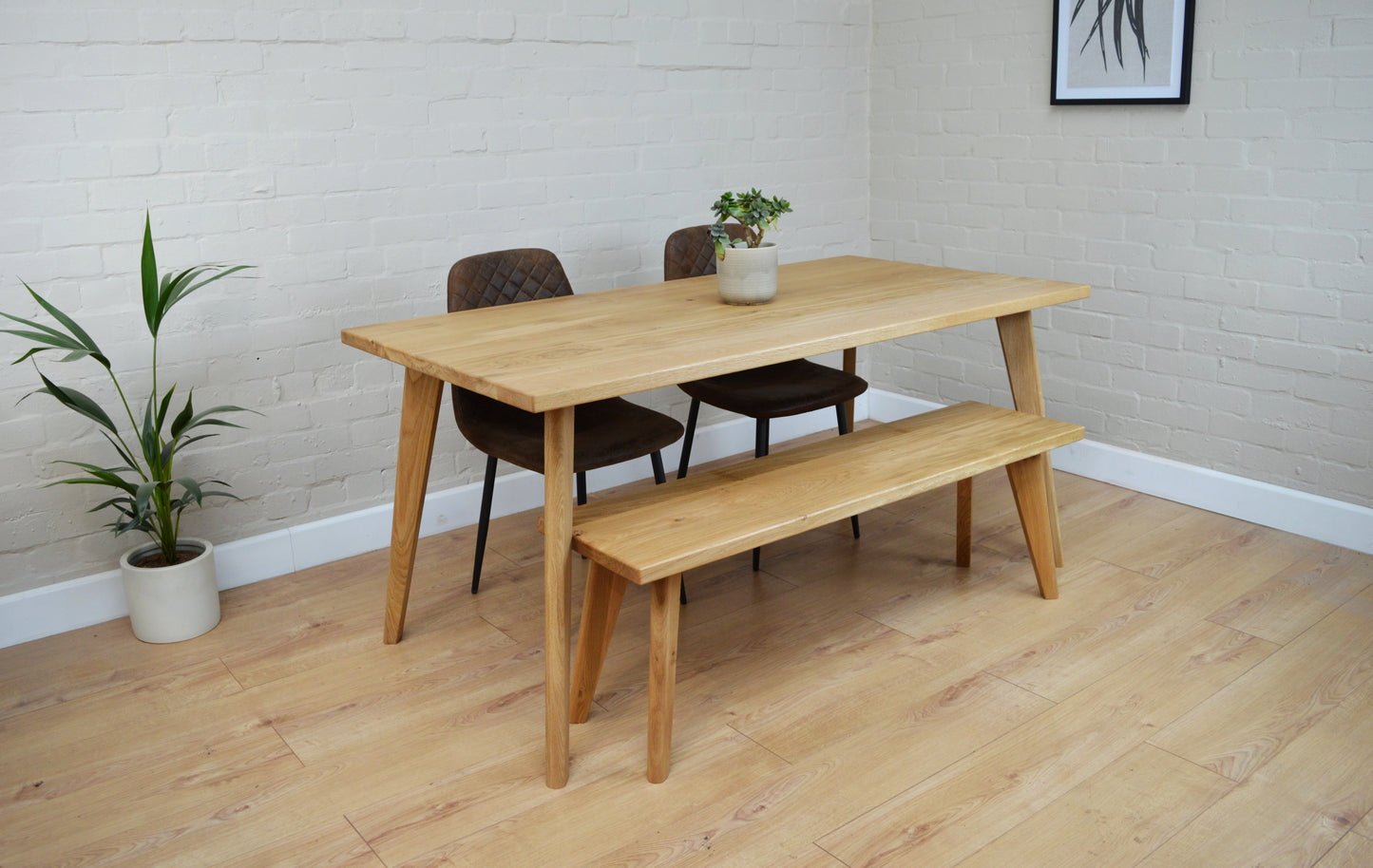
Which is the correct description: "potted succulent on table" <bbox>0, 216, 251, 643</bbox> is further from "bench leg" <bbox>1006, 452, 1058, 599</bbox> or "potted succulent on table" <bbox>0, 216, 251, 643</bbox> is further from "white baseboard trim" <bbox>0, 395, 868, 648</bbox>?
"bench leg" <bbox>1006, 452, 1058, 599</bbox>

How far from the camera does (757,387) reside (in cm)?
312

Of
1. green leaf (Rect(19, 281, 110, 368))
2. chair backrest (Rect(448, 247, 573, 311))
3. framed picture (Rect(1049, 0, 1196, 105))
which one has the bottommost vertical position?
green leaf (Rect(19, 281, 110, 368))

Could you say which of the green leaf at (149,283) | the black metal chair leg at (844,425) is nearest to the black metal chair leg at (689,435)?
the black metal chair leg at (844,425)

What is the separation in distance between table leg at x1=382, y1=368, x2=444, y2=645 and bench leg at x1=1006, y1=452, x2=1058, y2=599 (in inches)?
55.7

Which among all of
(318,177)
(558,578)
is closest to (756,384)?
(558,578)

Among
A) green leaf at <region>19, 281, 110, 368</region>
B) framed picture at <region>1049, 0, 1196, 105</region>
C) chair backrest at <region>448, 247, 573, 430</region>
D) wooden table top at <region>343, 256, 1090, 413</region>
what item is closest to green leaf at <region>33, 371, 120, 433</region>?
green leaf at <region>19, 281, 110, 368</region>

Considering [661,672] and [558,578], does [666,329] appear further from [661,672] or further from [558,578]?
[661,672]

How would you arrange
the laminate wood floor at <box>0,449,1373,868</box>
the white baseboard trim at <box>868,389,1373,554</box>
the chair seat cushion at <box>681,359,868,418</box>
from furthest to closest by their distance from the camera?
the white baseboard trim at <box>868,389,1373,554</box> < the chair seat cushion at <box>681,359,868,418</box> < the laminate wood floor at <box>0,449,1373,868</box>

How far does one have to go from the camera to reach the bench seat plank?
2047mm

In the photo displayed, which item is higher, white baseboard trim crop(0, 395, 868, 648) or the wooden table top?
the wooden table top

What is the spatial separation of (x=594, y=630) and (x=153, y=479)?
1.20 meters

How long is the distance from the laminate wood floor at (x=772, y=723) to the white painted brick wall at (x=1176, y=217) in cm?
45

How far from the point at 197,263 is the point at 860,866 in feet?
7.21

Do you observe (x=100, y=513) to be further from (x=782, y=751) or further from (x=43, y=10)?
(x=782, y=751)
